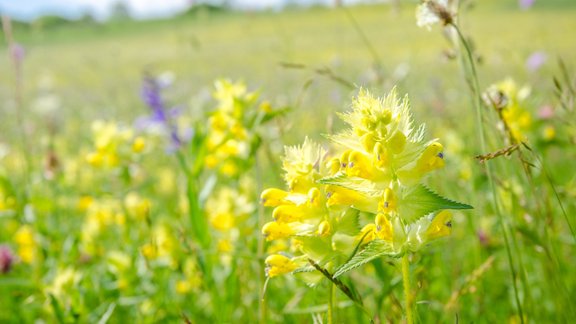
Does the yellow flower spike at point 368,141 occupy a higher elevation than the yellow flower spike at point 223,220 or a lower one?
lower

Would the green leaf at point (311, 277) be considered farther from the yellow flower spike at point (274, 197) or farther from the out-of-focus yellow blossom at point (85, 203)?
the out-of-focus yellow blossom at point (85, 203)

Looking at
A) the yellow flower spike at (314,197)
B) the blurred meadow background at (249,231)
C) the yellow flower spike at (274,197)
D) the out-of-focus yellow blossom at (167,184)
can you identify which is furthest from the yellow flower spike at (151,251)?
the out-of-focus yellow blossom at (167,184)

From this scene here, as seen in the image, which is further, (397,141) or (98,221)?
(98,221)

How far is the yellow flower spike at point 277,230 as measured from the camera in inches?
43.3

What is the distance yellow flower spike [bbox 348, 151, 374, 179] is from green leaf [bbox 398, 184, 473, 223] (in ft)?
0.23

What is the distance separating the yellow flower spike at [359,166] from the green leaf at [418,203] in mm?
69

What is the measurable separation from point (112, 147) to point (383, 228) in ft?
6.80

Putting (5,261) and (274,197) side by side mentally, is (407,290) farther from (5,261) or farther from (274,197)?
(5,261)

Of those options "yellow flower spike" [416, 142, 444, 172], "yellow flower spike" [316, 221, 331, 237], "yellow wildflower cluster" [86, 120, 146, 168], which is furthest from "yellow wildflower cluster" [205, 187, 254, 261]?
"yellow flower spike" [416, 142, 444, 172]

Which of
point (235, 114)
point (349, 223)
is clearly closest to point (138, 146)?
point (235, 114)

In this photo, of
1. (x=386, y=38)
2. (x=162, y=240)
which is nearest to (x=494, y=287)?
(x=162, y=240)

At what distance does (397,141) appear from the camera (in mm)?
928

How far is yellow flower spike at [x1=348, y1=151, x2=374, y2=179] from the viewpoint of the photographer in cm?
92

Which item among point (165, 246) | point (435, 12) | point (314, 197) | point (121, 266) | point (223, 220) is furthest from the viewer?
point (165, 246)
